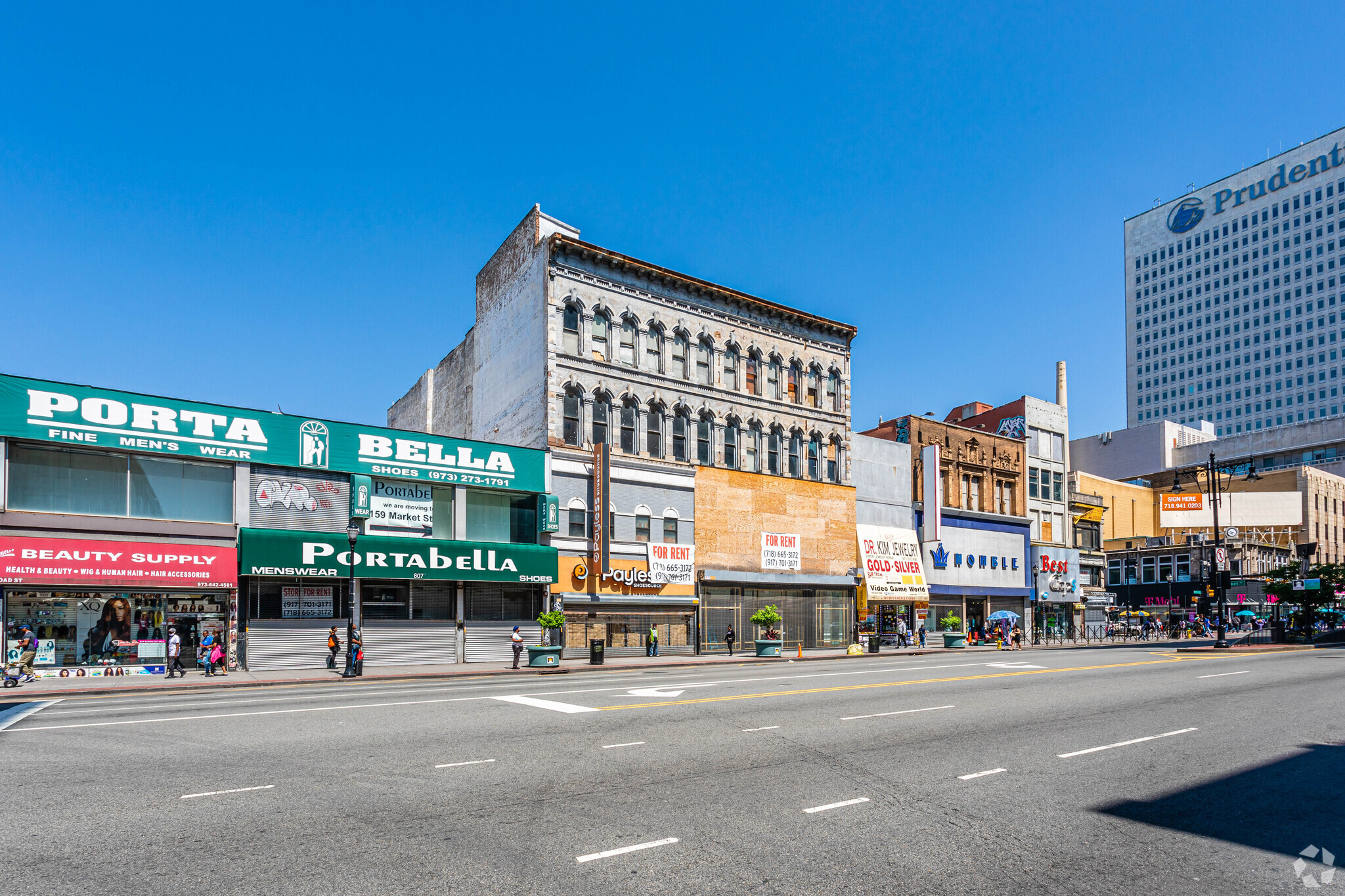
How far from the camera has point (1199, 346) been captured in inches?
6850

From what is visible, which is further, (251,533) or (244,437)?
(244,437)

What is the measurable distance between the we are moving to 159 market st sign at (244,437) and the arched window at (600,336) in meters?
5.92

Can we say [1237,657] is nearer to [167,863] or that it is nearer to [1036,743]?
[1036,743]

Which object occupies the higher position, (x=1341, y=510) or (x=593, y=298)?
(x=593, y=298)

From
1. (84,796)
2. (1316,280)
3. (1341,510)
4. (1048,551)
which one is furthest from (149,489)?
(1316,280)

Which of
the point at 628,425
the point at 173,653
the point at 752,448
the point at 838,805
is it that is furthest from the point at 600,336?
the point at 838,805

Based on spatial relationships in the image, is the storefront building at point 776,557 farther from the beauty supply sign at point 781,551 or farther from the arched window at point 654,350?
the arched window at point 654,350

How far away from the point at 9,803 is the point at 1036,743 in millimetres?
13372

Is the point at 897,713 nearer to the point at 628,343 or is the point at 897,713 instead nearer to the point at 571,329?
the point at 571,329

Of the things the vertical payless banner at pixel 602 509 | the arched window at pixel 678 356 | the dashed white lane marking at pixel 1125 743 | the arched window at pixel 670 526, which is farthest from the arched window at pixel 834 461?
the dashed white lane marking at pixel 1125 743

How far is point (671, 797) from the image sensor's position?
977 centimetres

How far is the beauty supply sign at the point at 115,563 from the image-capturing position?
26328mm

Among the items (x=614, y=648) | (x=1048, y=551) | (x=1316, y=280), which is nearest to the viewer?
(x=614, y=648)

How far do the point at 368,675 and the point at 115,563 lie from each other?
8.60 metres
